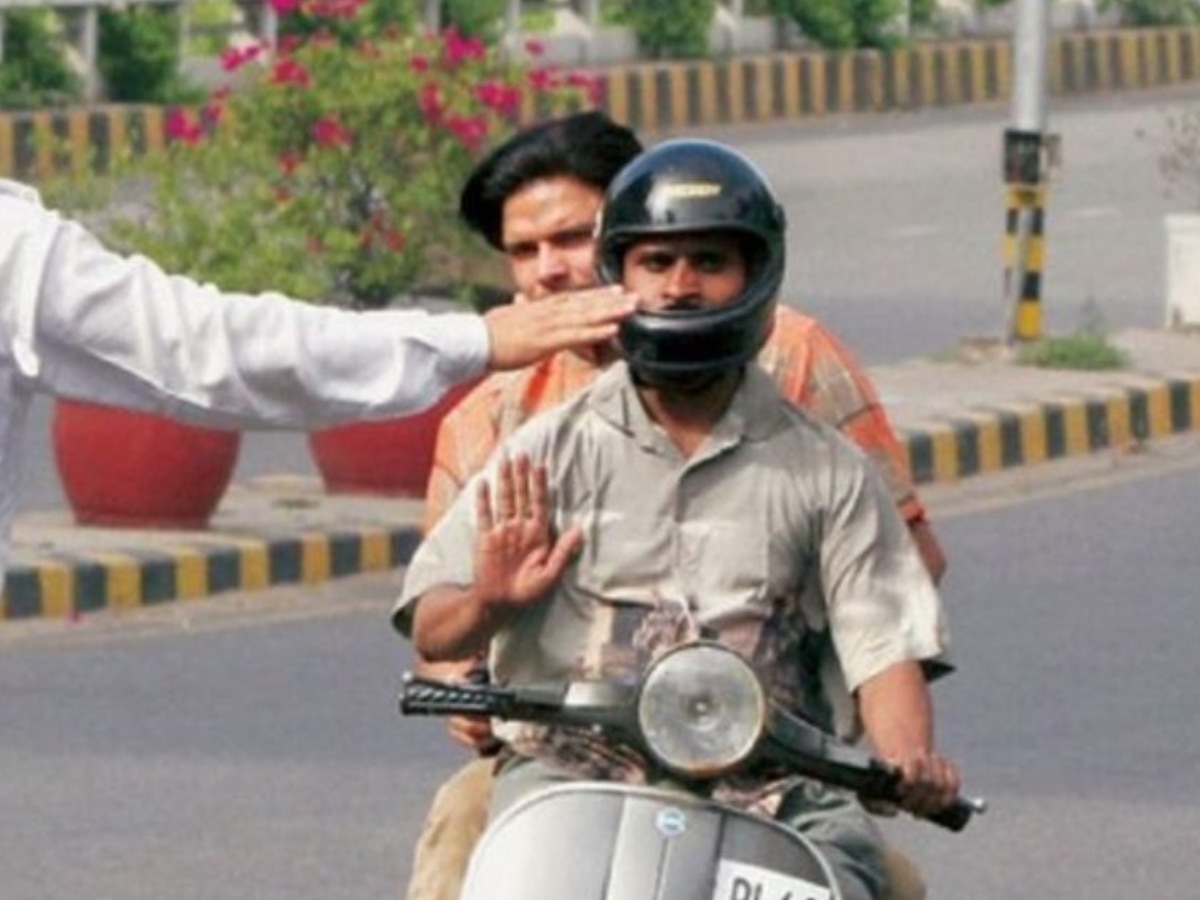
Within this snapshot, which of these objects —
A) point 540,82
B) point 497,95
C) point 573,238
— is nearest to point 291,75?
point 497,95

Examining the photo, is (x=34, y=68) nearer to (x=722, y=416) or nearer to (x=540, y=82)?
(x=540, y=82)

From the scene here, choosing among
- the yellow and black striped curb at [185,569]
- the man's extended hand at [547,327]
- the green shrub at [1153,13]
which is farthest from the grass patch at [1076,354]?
the green shrub at [1153,13]

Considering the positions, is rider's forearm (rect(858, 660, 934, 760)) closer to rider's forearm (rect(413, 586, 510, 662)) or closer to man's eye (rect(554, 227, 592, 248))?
rider's forearm (rect(413, 586, 510, 662))

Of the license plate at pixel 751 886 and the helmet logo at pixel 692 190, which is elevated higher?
the helmet logo at pixel 692 190

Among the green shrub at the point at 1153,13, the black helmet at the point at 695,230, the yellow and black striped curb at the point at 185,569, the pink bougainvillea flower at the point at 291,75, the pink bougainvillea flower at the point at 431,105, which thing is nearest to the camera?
the black helmet at the point at 695,230

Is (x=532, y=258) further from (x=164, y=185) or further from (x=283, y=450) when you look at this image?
(x=283, y=450)

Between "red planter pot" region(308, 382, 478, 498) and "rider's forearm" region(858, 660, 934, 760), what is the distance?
27.0 feet

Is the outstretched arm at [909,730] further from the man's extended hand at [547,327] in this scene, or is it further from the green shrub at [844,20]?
the green shrub at [844,20]

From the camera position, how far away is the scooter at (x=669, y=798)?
4.23 metres

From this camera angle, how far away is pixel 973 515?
13977mm

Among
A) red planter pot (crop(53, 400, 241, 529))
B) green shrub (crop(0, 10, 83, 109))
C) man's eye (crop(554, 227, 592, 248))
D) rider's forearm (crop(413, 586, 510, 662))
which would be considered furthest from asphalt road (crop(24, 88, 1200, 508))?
rider's forearm (crop(413, 586, 510, 662))

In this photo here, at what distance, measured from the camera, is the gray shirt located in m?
4.62

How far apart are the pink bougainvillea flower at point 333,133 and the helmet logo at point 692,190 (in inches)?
374

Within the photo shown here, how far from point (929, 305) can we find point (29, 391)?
15.8m
